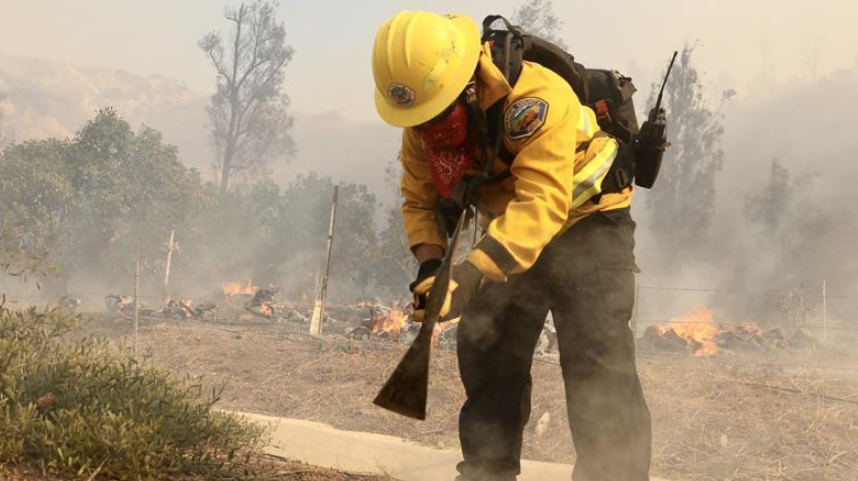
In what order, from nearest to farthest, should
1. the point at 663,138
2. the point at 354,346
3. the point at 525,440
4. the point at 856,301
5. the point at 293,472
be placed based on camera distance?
the point at 663,138 → the point at 293,472 → the point at 525,440 → the point at 354,346 → the point at 856,301

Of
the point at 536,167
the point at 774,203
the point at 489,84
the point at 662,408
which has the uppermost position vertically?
the point at 774,203

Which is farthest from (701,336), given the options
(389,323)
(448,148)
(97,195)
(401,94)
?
(97,195)

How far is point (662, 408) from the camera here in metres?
6.36

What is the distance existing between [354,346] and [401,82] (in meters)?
8.34

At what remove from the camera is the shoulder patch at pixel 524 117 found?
2766mm

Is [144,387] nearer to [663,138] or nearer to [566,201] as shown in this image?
[566,201]

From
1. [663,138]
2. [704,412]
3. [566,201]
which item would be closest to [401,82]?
[566,201]

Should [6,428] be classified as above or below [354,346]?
above

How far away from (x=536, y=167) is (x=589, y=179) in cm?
40

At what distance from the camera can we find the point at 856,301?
29281mm

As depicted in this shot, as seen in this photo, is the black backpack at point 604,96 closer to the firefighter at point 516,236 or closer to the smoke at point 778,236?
the firefighter at point 516,236

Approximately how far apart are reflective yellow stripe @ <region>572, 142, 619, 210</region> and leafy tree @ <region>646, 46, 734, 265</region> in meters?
37.5

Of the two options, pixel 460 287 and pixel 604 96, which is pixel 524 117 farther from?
pixel 604 96

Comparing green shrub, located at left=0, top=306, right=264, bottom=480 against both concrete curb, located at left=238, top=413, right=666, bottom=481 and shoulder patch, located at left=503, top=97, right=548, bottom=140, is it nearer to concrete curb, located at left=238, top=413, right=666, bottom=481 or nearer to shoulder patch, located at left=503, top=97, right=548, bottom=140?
concrete curb, located at left=238, top=413, right=666, bottom=481
